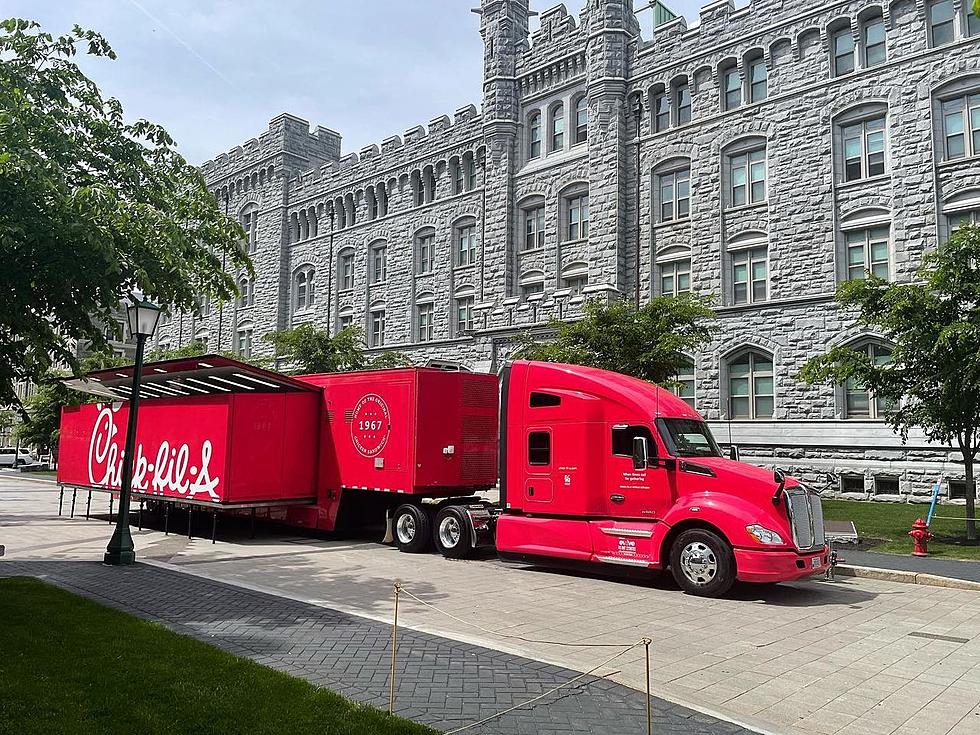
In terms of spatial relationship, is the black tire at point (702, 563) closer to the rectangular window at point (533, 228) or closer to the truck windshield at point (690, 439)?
the truck windshield at point (690, 439)

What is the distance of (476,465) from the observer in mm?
16516

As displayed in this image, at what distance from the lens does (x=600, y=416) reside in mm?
13422

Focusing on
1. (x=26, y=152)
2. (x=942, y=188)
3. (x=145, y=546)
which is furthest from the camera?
(x=942, y=188)

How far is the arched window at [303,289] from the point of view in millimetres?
50594

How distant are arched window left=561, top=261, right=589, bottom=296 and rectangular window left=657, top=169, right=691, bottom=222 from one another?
13.4 ft

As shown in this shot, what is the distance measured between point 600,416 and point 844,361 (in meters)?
7.54

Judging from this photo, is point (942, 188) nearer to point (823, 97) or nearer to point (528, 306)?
point (823, 97)

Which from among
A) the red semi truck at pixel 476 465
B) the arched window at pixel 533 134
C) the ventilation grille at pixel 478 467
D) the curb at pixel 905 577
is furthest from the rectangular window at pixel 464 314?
the curb at pixel 905 577

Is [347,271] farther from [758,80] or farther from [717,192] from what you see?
[758,80]

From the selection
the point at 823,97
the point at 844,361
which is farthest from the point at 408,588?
the point at 823,97

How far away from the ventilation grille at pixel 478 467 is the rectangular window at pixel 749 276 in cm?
1730

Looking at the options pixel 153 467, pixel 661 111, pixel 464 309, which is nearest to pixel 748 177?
pixel 661 111

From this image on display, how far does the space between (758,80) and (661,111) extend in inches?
167

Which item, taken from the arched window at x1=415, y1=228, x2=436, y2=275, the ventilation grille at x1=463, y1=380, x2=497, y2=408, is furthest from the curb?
the arched window at x1=415, y1=228, x2=436, y2=275
